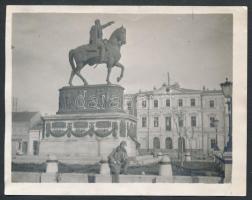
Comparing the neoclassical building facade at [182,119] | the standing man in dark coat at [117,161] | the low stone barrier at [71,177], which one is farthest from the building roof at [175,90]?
the low stone barrier at [71,177]

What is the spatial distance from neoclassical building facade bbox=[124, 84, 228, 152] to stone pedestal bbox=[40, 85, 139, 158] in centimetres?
4

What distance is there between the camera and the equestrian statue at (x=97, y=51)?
1.52 metres

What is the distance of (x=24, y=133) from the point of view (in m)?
1.54

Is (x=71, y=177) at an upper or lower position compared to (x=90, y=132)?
lower

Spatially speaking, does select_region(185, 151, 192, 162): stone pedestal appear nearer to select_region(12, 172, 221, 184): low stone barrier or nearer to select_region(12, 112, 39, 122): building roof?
select_region(12, 172, 221, 184): low stone barrier

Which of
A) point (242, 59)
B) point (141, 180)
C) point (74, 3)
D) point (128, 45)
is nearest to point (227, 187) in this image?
point (141, 180)

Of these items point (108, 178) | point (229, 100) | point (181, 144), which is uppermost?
point (229, 100)

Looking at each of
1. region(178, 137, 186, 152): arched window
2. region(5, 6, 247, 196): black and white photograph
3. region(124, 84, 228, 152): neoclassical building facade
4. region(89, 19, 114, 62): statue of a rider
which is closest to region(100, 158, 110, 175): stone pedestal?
region(5, 6, 247, 196): black and white photograph

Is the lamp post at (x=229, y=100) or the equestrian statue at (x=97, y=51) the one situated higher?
the equestrian statue at (x=97, y=51)

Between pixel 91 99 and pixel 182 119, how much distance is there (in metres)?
0.31

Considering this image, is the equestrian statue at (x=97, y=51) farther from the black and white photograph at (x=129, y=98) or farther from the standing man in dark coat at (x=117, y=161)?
the standing man in dark coat at (x=117, y=161)

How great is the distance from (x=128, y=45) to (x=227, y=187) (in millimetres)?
570

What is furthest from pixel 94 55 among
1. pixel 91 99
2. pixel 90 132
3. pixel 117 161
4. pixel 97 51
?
pixel 117 161

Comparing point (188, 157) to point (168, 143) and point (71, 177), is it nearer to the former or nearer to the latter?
point (168, 143)
